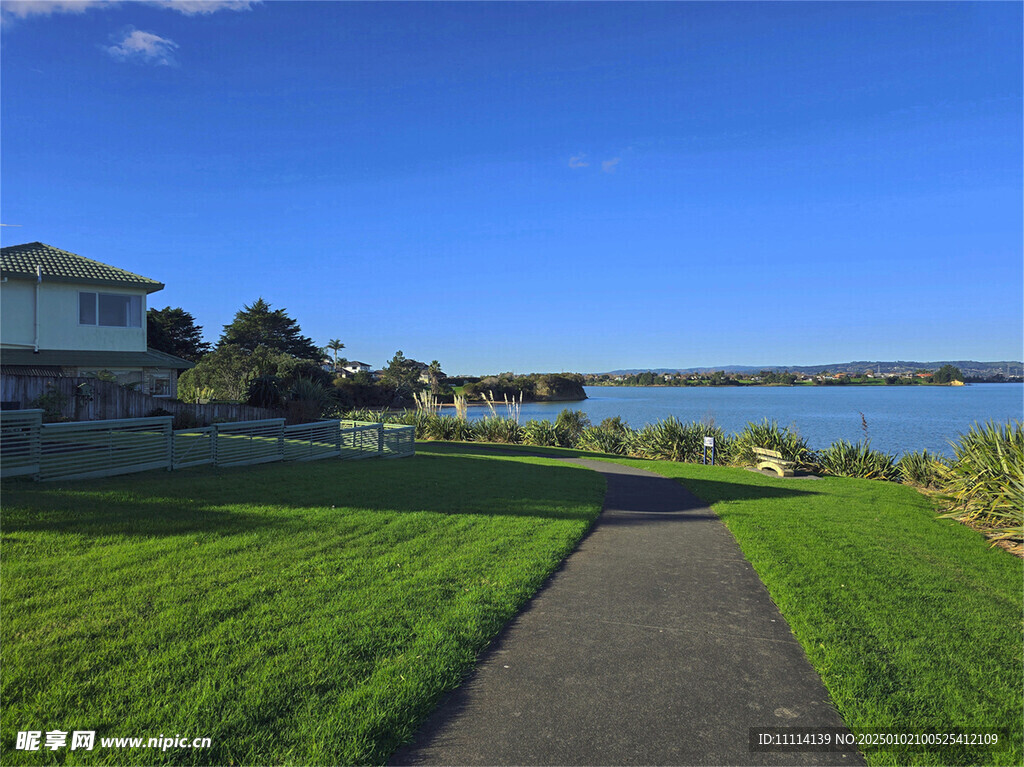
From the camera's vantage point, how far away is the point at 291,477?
11.1 meters

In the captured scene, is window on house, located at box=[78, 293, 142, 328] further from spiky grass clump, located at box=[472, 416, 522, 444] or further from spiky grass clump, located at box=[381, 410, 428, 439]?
spiky grass clump, located at box=[472, 416, 522, 444]

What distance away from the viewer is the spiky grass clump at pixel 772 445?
18.8m

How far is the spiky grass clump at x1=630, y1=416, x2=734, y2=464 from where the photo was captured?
70.6ft

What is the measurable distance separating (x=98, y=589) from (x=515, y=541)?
14.5 ft

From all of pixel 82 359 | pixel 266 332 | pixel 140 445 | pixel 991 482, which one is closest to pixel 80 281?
pixel 82 359

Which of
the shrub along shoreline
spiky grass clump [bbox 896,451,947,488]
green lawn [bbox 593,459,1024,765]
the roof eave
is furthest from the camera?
the roof eave

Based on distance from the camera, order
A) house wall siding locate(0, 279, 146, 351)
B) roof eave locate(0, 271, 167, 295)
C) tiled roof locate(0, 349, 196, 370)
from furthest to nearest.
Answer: house wall siding locate(0, 279, 146, 351) → roof eave locate(0, 271, 167, 295) → tiled roof locate(0, 349, 196, 370)

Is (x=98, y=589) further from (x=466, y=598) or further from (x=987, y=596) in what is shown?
(x=987, y=596)

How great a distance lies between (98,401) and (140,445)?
575 cm

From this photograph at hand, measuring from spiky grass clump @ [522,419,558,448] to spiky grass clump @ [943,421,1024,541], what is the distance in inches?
610

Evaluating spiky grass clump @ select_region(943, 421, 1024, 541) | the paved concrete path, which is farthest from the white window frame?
spiky grass clump @ select_region(943, 421, 1024, 541)

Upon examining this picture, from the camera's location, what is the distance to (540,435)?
26.2 m

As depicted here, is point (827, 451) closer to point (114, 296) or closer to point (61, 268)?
point (114, 296)

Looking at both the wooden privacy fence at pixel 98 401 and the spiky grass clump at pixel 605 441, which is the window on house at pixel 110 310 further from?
the spiky grass clump at pixel 605 441
